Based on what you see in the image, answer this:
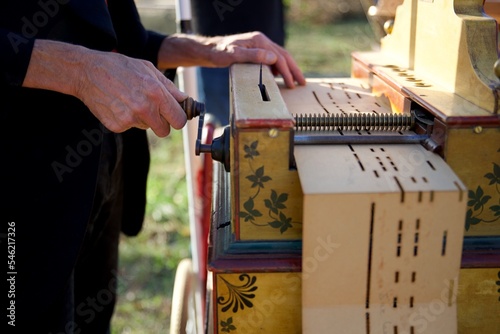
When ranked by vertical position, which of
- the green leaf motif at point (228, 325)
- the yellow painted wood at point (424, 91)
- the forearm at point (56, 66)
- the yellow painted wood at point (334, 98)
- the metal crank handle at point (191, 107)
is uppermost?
the forearm at point (56, 66)

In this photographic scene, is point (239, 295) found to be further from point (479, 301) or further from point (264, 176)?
point (479, 301)

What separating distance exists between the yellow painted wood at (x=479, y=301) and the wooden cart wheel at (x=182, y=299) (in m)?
0.69

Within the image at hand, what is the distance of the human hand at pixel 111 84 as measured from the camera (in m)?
1.04

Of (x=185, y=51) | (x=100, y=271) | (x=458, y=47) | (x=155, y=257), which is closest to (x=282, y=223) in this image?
(x=458, y=47)

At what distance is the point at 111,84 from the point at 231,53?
0.51 meters

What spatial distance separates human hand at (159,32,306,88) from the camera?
147 centimetres

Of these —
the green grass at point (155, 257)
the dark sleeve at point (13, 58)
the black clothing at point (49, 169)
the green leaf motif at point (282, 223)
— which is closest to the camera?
the green leaf motif at point (282, 223)

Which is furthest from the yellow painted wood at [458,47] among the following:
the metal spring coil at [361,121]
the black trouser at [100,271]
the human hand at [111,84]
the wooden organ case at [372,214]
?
the black trouser at [100,271]

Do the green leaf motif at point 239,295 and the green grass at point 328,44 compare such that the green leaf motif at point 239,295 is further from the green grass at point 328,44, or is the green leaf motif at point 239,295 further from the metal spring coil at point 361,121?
the green grass at point 328,44

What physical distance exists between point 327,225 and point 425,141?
0.24m

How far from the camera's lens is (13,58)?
1.05m

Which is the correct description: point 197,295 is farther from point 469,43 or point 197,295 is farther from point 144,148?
point 469,43

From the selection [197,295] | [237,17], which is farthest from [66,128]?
[237,17]

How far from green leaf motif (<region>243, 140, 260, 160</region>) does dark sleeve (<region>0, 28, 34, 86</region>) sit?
1.43 ft
